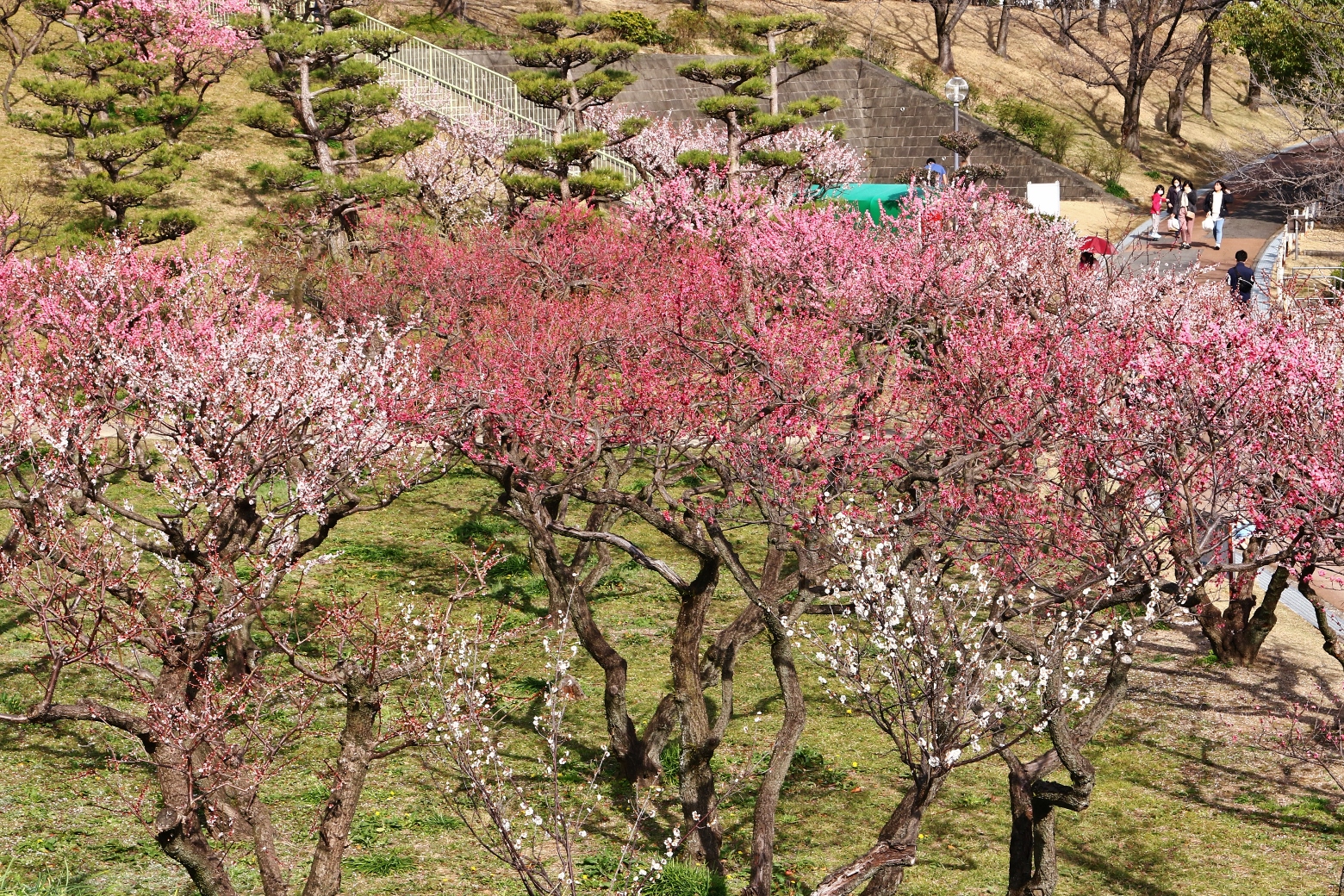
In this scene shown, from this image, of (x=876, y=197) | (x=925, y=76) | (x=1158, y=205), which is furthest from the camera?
(x=925, y=76)

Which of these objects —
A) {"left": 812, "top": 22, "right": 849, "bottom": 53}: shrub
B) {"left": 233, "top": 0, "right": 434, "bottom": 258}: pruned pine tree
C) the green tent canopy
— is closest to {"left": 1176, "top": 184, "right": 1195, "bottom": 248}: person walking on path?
the green tent canopy

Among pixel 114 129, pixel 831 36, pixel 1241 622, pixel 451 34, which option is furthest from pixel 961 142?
pixel 1241 622

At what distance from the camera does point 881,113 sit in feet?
162

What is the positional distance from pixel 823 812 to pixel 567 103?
930 inches

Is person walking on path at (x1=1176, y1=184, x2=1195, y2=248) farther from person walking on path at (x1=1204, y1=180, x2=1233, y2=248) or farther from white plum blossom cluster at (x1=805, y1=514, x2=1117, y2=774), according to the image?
white plum blossom cluster at (x1=805, y1=514, x2=1117, y2=774)

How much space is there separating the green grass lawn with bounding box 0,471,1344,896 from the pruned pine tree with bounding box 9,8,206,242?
1265cm

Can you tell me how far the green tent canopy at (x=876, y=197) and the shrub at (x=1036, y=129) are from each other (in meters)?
10.7

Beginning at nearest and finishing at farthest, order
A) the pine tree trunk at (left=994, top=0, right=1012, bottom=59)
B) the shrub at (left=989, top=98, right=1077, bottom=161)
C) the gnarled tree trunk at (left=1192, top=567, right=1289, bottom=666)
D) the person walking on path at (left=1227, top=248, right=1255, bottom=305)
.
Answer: the gnarled tree trunk at (left=1192, top=567, right=1289, bottom=666) < the person walking on path at (left=1227, top=248, right=1255, bottom=305) < the shrub at (left=989, top=98, right=1077, bottom=161) < the pine tree trunk at (left=994, top=0, right=1012, bottom=59)

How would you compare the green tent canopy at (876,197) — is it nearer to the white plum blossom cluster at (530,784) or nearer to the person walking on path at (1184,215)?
the person walking on path at (1184,215)

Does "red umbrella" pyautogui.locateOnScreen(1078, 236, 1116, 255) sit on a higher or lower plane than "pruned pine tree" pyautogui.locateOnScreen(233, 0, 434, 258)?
lower

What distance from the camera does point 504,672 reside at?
645 inches

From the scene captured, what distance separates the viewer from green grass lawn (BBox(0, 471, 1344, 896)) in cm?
1160

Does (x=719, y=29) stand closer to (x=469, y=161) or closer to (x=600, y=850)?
(x=469, y=161)

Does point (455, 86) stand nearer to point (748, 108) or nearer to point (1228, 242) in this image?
point (748, 108)
